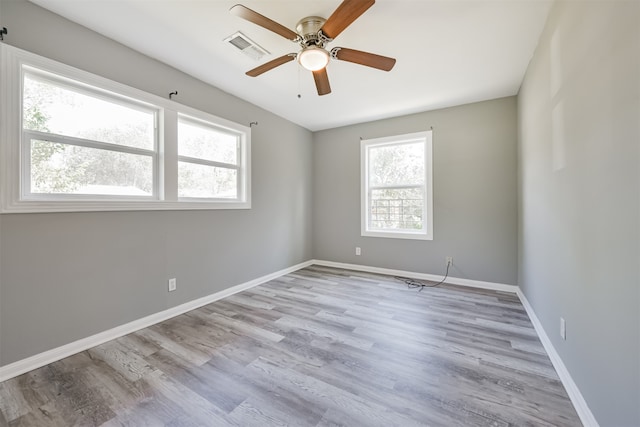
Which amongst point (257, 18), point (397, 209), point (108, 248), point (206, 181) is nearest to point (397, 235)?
point (397, 209)

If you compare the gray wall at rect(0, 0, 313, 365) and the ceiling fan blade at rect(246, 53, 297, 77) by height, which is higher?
the ceiling fan blade at rect(246, 53, 297, 77)

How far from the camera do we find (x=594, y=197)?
4.23 ft

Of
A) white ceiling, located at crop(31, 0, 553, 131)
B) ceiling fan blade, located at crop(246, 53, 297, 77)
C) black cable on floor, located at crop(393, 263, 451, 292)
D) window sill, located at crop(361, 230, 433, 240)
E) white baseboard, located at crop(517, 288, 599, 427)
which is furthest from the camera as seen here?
window sill, located at crop(361, 230, 433, 240)

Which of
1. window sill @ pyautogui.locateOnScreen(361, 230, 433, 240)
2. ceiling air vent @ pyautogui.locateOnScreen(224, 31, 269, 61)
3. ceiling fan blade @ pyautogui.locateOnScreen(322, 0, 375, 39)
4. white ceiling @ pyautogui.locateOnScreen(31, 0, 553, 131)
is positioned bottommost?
window sill @ pyautogui.locateOnScreen(361, 230, 433, 240)

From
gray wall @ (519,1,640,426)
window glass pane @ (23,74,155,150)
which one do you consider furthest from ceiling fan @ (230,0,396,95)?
window glass pane @ (23,74,155,150)

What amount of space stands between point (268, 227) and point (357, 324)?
2100mm

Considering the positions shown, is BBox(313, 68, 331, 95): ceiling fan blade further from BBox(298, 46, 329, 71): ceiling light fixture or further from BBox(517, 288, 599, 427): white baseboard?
BBox(517, 288, 599, 427): white baseboard

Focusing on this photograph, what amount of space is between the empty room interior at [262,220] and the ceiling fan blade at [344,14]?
25 mm

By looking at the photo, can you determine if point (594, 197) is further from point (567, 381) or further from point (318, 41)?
point (318, 41)

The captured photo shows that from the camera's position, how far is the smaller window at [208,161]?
2.88m

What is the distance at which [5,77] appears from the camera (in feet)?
5.57

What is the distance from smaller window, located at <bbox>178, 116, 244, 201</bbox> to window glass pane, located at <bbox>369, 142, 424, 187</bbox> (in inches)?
89.7

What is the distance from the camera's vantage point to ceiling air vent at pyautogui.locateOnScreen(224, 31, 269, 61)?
85.3 inches

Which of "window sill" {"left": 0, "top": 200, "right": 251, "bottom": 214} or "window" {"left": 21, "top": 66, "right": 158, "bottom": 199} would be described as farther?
"window" {"left": 21, "top": 66, "right": 158, "bottom": 199}
